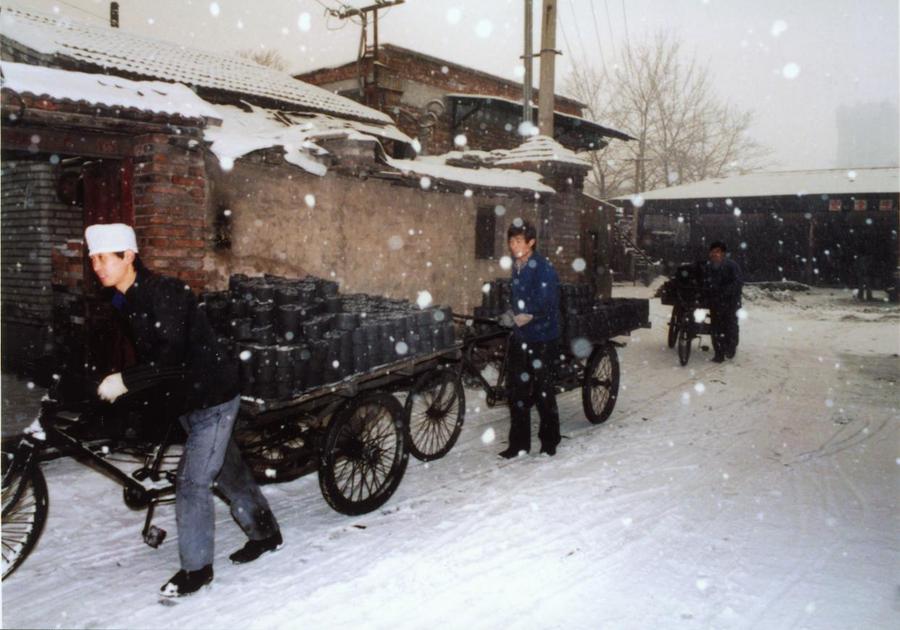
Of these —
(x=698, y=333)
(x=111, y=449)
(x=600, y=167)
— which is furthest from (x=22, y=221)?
(x=600, y=167)

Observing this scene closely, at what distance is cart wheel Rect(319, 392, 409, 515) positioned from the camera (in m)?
4.24

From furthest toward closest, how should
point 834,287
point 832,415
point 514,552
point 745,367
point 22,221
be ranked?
point 834,287 → point 745,367 → point 22,221 → point 832,415 → point 514,552

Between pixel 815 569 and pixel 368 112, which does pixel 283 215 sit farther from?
pixel 368 112

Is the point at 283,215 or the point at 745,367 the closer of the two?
the point at 283,215

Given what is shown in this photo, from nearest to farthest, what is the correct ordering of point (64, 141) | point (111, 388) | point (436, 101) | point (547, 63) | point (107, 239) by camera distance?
1. point (111, 388)
2. point (107, 239)
3. point (64, 141)
4. point (547, 63)
5. point (436, 101)

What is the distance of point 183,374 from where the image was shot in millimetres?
3299

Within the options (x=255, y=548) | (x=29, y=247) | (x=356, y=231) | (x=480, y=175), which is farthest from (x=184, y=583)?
(x=480, y=175)

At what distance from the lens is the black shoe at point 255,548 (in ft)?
12.4

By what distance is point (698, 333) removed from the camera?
10672mm

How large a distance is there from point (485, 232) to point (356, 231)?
328 cm

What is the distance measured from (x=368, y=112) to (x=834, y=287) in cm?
2172

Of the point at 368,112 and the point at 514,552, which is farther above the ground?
the point at 368,112

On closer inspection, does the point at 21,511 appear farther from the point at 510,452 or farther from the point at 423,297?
the point at 423,297

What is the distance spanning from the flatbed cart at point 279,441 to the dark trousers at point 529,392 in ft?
1.74
